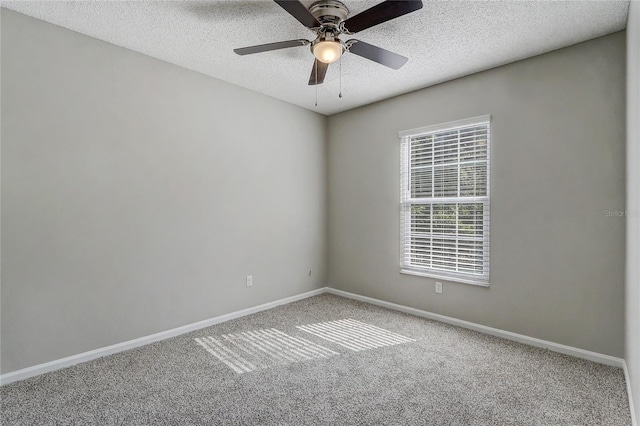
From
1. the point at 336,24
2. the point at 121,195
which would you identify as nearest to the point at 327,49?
the point at 336,24

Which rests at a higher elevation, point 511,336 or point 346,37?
point 346,37

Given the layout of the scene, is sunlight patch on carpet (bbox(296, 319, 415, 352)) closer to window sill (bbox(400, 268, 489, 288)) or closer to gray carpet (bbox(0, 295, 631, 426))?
gray carpet (bbox(0, 295, 631, 426))

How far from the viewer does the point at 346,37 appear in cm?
265

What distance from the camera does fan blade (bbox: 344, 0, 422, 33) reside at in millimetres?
1753

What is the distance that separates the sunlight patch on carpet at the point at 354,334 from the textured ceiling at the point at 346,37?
103 inches

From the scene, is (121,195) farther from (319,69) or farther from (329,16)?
(329,16)

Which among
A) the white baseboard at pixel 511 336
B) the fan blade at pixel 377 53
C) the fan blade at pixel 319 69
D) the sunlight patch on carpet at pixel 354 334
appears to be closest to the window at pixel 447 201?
the white baseboard at pixel 511 336

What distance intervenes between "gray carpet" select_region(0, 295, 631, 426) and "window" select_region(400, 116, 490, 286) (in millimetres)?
784

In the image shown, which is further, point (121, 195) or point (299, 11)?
point (121, 195)

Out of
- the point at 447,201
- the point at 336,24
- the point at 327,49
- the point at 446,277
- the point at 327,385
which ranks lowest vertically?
the point at 327,385

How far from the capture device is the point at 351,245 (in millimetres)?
4469

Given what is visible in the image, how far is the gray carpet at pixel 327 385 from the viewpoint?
193cm

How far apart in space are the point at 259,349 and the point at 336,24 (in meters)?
2.66

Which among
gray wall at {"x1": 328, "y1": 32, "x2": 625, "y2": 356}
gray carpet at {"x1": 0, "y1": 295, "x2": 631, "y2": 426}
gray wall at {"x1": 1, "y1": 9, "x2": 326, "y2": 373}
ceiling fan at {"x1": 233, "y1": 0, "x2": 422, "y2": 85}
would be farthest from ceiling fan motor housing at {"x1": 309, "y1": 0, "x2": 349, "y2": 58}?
gray carpet at {"x1": 0, "y1": 295, "x2": 631, "y2": 426}
